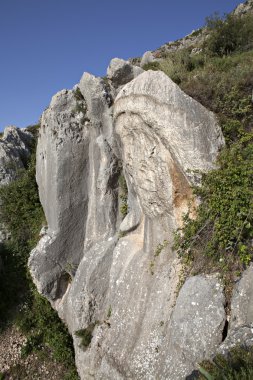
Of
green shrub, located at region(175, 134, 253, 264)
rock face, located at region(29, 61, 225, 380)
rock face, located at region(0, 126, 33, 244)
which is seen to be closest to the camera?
green shrub, located at region(175, 134, 253, 264)

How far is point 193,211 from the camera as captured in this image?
6.34 meters

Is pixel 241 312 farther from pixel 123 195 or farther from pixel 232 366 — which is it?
pixel 123 195

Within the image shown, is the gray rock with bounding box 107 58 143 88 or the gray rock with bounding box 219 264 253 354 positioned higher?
the gray rock with bounding box 107 58 143 88

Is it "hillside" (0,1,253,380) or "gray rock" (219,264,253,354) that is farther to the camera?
"hillside" (0,1,253,380)

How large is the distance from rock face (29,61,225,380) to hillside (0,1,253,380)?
3cm

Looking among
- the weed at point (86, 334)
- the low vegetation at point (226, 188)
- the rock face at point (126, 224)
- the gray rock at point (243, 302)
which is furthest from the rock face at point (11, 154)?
the gray rock at point (243, 302)

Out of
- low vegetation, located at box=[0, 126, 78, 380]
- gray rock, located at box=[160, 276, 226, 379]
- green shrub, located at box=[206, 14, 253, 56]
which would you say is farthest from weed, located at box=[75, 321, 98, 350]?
green shrub, located at box=[206, 14, 253, 56]

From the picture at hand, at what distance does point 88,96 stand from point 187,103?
4099 millimetres

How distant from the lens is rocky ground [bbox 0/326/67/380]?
9211mm

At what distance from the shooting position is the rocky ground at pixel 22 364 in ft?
30.2

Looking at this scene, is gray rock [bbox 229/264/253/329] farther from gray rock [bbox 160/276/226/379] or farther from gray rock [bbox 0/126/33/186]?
gray rock [bbox 0/126/33/186]

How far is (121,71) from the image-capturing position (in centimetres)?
918

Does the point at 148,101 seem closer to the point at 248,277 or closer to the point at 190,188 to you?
the point at 190,188

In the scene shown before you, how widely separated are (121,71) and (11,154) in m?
6.88
